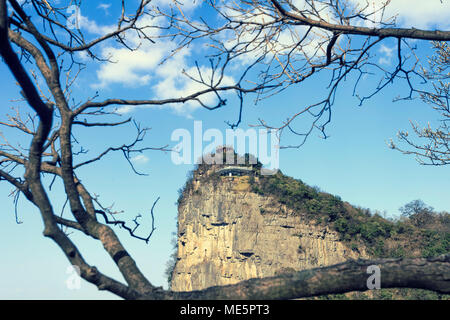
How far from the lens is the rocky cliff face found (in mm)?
37312

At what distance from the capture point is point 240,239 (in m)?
38.3

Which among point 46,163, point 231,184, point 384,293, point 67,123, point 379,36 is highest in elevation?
point 231,184

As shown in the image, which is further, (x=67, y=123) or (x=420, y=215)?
(x=420, y=215)

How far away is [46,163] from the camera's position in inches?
103

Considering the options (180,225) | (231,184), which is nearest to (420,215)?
(231,184)

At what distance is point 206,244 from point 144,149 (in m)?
37.7

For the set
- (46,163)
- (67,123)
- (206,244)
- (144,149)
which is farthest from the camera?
(206,244)

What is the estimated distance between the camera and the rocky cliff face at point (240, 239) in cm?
3731

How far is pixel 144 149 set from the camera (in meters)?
2.99
